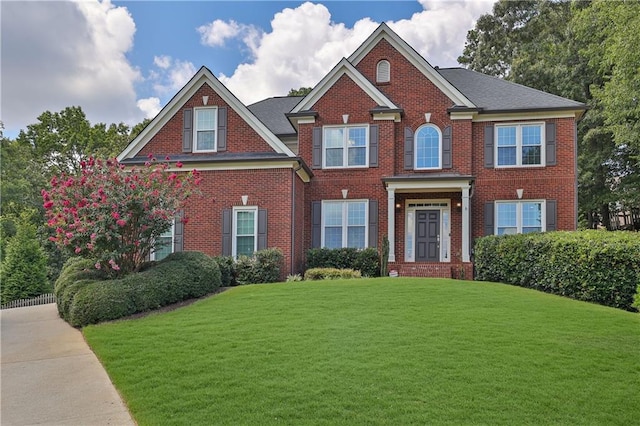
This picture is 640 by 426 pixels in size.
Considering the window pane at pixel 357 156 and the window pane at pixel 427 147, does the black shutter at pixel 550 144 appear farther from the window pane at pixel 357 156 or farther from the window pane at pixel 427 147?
the window pane at pixel 357 156

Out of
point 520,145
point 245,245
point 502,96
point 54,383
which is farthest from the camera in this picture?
point 502,96

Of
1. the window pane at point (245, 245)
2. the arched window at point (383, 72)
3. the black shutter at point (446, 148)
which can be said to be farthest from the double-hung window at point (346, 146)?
the window pane at point (245, 245)

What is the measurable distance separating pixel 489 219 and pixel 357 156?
5.19 meters

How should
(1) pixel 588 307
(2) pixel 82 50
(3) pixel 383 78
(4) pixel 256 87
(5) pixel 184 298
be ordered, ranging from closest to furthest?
(1) pixel 588 307, (5) pixel 184 298, (2) pixel 82 50, (3) pixel 383 78, (4) pixel 256 87

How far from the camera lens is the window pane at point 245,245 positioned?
15859 millimetres

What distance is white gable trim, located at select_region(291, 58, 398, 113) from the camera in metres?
17.8

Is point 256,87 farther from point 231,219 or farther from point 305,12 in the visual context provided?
point 231,219

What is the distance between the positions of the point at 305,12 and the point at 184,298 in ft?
35.9

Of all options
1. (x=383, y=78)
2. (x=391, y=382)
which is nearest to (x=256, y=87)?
(x=383, y=78)

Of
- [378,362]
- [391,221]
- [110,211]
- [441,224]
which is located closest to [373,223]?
[391,221]

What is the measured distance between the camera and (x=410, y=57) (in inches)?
730

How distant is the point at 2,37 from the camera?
12.2m

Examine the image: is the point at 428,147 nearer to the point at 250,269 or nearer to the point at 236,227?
the point at 236,227

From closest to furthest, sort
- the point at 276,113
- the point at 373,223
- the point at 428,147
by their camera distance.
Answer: the point at 373,223
the point at 428,147
the point at 276,113
